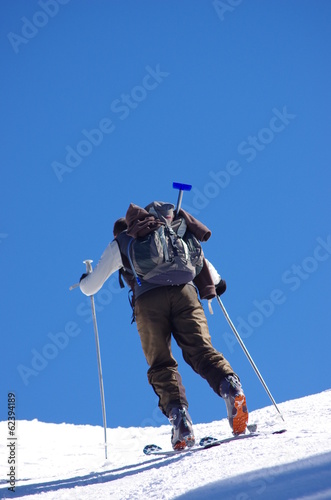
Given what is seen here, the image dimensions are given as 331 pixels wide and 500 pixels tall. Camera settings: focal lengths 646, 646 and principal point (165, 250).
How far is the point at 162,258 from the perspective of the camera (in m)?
5.39

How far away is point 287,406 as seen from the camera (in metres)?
7.60

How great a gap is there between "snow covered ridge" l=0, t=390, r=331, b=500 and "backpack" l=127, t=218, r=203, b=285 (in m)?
1.43

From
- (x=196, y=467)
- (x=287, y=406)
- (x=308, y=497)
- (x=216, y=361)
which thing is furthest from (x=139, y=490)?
(x=287, y=406)

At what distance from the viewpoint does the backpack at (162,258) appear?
213 inches

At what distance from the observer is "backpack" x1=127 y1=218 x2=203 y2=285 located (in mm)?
5402

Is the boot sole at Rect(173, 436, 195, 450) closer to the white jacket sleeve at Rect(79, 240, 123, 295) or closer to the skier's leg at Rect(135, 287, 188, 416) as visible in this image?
the skier's leg at Rect(135, 287, 188, 416)

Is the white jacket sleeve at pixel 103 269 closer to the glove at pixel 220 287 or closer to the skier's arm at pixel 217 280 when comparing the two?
the skier's arm at pixel 217 280

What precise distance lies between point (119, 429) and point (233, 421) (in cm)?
498

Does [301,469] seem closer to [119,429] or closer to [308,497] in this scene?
[308,497]

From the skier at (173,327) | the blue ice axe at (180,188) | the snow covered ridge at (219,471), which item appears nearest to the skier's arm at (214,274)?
the skier at (173,327)

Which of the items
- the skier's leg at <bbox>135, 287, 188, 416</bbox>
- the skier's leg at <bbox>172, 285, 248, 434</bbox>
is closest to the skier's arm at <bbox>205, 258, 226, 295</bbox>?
the skier's leg at <bbox>172, 285, 248, 434</bbox>

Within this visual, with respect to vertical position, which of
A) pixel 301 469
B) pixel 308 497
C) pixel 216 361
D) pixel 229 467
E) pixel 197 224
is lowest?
pixel 308 497

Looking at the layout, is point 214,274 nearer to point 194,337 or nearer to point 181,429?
point 194,337

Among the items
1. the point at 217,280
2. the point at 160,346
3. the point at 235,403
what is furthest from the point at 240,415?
the point at 217,280
